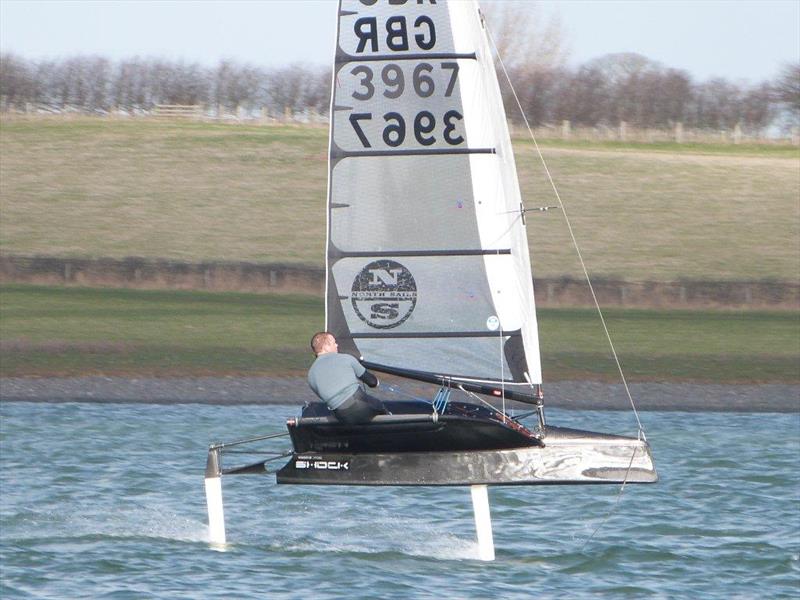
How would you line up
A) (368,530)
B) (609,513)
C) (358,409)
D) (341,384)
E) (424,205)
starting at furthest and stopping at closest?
1. (609,513)
2. (368,530)
3. (424,205)
4. (358,409)
5. (341,384)

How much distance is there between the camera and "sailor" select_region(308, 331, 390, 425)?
658 inches

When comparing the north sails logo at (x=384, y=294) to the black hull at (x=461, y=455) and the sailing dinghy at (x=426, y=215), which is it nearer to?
the sailing dinghy at (x=426, y=215)

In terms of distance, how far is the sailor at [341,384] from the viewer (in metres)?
16.7

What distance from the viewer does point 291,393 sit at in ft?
117

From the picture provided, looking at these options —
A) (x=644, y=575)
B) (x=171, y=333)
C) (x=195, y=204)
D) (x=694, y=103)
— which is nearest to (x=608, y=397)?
(x=171, y=333)

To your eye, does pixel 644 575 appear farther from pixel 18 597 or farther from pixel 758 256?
pixel 758 256

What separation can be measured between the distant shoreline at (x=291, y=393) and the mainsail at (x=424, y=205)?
15.9 metres

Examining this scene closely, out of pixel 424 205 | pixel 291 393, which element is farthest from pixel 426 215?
pixel 291 393

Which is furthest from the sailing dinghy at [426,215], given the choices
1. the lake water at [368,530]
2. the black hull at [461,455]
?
the lake water at [368,530]

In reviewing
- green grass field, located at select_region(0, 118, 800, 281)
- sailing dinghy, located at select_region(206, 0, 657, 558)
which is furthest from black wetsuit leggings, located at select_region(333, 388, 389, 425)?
green grass field, located at select_region(0, 118, 800, 281)

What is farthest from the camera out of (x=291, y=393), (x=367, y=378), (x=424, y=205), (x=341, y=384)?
(x=291, y=393)

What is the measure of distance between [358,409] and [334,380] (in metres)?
0.45

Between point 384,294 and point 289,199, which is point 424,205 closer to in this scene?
point 384,294

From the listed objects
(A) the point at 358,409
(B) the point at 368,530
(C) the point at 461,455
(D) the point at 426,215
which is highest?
(D) the point at 426,215
